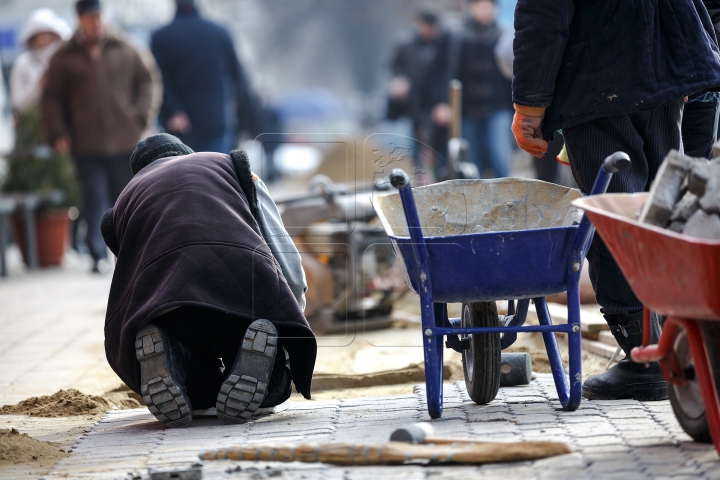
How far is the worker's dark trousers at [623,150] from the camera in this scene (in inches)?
168

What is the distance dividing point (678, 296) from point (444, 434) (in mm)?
1038

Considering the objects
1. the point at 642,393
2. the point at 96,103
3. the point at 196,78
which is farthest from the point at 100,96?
the point at 642,393

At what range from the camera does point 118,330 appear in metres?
4.36

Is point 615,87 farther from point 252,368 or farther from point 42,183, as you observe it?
point 42,183

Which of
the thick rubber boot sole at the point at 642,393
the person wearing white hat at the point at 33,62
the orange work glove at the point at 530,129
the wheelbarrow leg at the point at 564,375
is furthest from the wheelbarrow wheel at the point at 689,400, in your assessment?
the person wearing white hat at the point at 33,62

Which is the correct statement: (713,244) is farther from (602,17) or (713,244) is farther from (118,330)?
(118,330)

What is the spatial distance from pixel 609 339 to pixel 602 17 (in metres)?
2.01

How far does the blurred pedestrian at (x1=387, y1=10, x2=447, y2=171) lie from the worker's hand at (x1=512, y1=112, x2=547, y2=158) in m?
7.75

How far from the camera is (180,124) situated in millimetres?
10859

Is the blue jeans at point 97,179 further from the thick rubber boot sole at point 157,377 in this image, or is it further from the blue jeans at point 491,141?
the thick rubber boot sole at point 157,377

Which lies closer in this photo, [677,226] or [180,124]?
[677,226]

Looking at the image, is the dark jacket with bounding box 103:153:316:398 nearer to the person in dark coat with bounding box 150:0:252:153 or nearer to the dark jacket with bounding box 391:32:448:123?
the person in dark coat with bounding box 150:0:252:153

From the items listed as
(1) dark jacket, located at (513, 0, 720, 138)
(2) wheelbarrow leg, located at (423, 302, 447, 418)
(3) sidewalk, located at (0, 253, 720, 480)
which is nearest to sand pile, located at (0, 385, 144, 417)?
(3) sidewalk, located at (0, 253, 720, 480)

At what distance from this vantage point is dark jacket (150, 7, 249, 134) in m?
11.0
